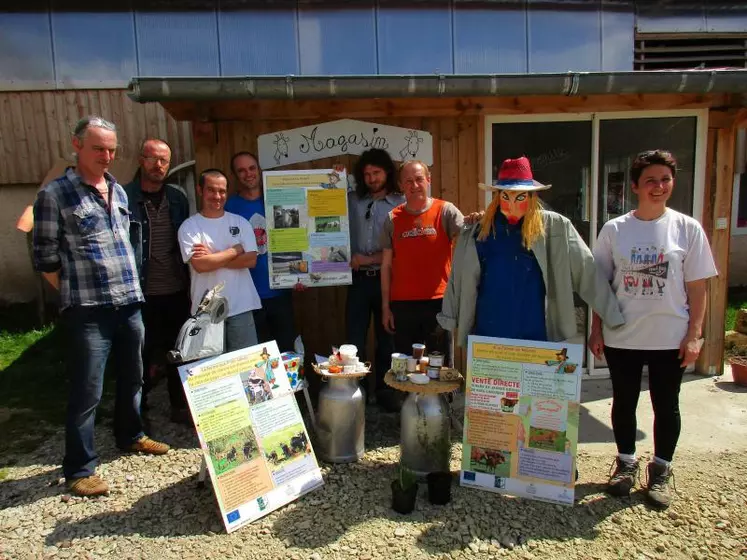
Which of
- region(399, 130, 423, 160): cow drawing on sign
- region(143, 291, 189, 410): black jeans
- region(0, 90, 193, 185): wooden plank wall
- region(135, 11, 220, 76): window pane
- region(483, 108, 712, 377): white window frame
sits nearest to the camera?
region(143, 291, 189, 410): black jeans

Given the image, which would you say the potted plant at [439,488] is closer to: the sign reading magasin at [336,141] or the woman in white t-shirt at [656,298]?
the woman in white t-shirt at [656,298]

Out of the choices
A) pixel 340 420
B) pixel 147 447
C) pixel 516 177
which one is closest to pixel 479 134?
pixel 516 177

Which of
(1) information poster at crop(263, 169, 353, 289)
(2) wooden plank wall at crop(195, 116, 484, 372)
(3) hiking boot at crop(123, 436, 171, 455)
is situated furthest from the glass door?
(3) hiking boot at crop(123, 436, 171, 455)

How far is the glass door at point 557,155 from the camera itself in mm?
4773

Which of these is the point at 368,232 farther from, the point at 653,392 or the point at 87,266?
the point at 653,392

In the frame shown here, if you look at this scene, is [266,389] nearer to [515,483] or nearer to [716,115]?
[515,483]

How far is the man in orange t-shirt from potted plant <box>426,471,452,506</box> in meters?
0.98

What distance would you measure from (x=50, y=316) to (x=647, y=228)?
7.51 meters

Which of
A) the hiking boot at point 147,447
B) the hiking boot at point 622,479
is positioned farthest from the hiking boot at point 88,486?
the hiking boot at point 622,479

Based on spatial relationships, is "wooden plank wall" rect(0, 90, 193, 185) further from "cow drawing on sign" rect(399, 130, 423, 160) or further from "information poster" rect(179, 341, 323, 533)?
"information poster" rect(179, 341, 323, 533)

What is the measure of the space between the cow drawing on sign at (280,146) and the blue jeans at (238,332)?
1583mm

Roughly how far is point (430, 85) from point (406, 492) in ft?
9.12

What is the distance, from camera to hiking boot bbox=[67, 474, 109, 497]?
3172 mm

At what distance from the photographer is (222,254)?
3453mm
